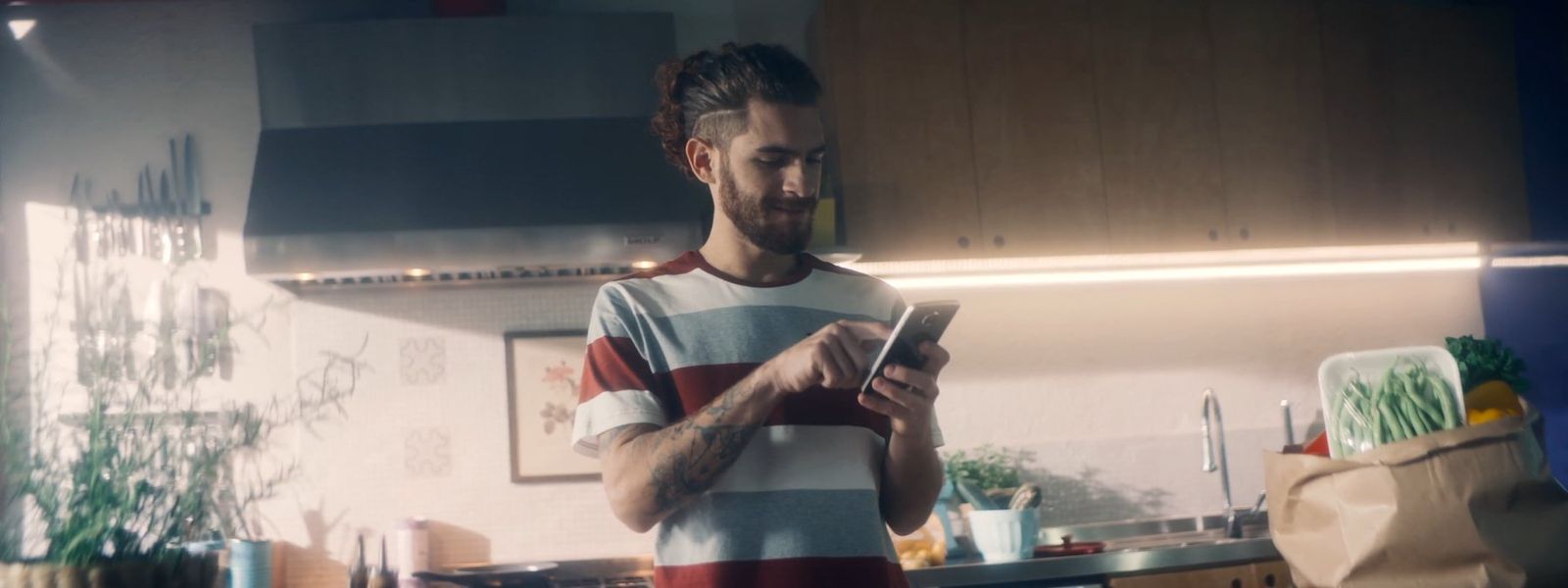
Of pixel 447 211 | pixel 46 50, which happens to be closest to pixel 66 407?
pixel 46 50

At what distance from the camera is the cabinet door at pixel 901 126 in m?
3.04

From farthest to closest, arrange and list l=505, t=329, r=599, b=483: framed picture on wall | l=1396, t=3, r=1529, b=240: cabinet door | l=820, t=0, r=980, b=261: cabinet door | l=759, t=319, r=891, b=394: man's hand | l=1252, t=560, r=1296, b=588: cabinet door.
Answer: l=1396, t=3, r=1529, b=240: cabinet door
l=505, t=329, r=599, b=483: framed picture on wall
l=820, t=0, r=980, b=261: cabinet door
l=1252, t=560, r=1296, b=588: cabinet door
l=759, t=319, r=891, b=394: man's hand

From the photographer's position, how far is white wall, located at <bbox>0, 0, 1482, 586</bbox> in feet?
10.6

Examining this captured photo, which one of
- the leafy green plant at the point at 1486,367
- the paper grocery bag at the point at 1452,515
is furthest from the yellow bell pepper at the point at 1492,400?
the paper grocery bag at the point at 1452,515

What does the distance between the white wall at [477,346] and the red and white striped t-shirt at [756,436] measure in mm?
2040

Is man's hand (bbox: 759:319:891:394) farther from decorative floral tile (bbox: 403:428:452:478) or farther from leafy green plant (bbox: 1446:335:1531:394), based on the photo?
decorative floral tile (bbox: 403:428:452:478)

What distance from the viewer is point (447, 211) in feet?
9.64

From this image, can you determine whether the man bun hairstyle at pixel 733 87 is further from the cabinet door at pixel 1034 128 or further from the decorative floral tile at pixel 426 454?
the decorative floral tile at pixel 426 454

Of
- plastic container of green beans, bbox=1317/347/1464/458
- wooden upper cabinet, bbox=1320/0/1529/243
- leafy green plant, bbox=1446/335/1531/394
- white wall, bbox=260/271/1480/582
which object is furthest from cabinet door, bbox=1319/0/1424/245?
plastic container of green beans, bbox=1317/347/1464/458

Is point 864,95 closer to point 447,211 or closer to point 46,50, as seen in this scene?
point 447,211

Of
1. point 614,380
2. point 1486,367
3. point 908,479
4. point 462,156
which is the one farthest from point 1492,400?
point 462,156

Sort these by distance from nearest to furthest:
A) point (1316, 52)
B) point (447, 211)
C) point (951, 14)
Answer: point (447, 211) < point (951, 14) < point (1316, 52)

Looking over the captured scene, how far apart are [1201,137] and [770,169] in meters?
2.20

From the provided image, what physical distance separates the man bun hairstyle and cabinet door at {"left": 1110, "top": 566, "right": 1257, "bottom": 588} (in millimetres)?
1663
